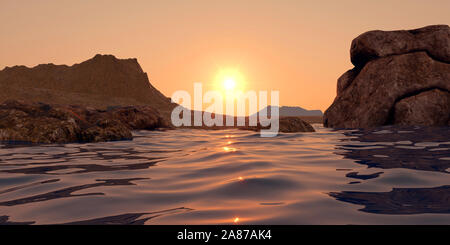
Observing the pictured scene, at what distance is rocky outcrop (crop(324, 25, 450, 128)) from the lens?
29.1 feet

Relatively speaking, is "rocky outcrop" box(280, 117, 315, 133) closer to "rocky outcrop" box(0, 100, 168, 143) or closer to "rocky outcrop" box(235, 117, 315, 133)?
"rocky outcrop" box(235, 117, 315, 133)

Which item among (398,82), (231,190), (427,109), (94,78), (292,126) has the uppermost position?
(94,78)

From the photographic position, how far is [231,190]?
2133mm

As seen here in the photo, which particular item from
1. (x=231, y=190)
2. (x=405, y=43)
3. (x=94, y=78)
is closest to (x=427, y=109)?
(x=405, y=43)

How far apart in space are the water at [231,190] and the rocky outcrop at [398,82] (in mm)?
6178

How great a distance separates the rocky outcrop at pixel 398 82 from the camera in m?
8.88

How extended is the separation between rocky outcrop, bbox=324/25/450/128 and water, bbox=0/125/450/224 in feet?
20.3

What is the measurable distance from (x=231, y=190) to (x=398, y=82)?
937 cm

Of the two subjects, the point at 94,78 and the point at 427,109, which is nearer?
the point at 427,109

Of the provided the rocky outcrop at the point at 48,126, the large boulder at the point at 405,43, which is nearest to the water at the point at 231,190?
the rocky outcrop at the point at 48,126

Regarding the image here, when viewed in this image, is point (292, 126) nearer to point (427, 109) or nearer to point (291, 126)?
point (291, 126)

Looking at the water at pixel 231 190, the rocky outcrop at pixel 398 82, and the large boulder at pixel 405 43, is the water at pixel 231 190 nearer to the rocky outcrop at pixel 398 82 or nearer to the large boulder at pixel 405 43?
the rocky outcrop at pixel 398 82

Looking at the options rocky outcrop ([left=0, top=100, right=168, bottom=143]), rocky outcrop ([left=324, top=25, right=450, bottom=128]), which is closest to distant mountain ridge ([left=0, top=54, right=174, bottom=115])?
rocky outcrop ([left=324, top=25, right=450, bottom=128])
